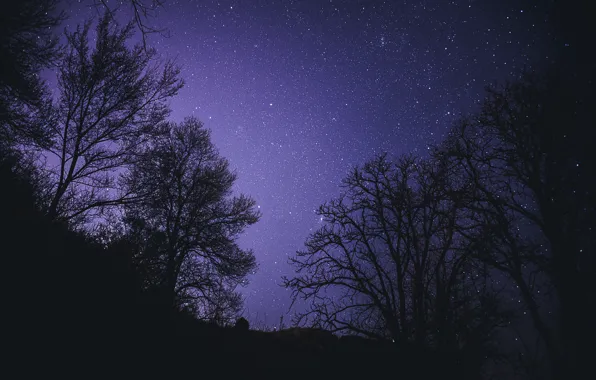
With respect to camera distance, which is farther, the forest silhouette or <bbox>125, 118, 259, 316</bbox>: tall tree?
<bbox>125, 118, 259, 316</bbox>: tall tree

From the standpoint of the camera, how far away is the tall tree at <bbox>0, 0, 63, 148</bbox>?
678 cm

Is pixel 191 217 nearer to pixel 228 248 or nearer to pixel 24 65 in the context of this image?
pixel 228 248

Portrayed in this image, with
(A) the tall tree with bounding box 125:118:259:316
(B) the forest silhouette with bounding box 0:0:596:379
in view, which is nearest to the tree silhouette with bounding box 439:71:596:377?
(B) the forest silhouette with bounding box 0:0:596:379

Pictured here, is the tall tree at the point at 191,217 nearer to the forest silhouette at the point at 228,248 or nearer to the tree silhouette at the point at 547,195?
the forest silhouette at the point at 228,248

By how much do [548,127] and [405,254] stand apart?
7.91m

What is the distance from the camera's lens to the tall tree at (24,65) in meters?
6.78

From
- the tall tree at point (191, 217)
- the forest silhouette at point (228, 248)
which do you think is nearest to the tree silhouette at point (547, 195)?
the forest silhouette at point (228, 248)

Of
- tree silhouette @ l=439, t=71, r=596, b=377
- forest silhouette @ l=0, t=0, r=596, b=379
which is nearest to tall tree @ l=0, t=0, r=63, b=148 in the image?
forest silhouette @ l=0, t=0, r=596, b=379

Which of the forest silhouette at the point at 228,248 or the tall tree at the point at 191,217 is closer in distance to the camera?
the forest silhouette at the point at 228,248

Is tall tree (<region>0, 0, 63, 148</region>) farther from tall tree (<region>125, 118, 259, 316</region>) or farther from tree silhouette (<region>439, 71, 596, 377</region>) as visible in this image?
tree silhouette (<region>439, 71, 596, 377</region>)

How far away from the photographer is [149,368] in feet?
7.65

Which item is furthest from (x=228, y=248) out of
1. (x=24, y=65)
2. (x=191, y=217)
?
(x=24, y=65)

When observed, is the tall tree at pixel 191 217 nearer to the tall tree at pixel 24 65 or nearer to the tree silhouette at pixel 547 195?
the tall tree at pixel 24 65

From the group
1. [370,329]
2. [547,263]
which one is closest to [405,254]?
[370,329]
